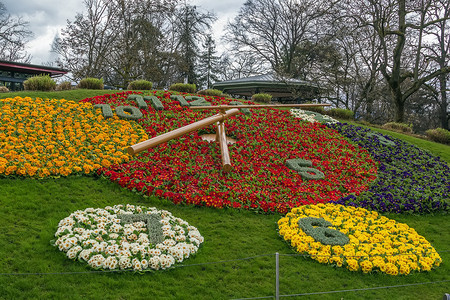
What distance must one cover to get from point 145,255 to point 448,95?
3479 cm

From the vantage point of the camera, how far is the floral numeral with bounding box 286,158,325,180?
8.99 m

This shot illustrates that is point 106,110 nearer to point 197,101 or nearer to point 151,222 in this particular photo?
point 197,101

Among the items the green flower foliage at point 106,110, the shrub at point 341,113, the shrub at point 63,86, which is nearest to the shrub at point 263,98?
the shrub at point 341,113

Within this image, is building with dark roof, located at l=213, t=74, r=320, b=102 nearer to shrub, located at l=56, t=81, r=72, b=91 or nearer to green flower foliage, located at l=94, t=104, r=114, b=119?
shrub, located at l=56, t=81, r=72, b=91

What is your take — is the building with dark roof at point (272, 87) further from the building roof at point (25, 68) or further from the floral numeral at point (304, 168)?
the floral numeral at point (304, 168)

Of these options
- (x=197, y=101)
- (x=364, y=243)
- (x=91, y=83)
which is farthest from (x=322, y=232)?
(x=91, y=83)

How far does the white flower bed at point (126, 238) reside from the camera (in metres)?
4.48

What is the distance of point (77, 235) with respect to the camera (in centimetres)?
485

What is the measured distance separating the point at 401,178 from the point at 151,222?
7.33 metres

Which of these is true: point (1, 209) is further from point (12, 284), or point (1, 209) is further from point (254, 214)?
point (254, 214)

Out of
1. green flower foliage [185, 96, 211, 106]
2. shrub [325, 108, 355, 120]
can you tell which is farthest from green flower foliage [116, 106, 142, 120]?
shrub [325, 108, 355, 120]

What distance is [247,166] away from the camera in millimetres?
9070

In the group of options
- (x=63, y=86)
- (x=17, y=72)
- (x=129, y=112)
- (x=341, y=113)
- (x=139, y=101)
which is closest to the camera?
(x=129, y=112)

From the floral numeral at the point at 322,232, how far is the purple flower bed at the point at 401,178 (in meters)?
1.60
